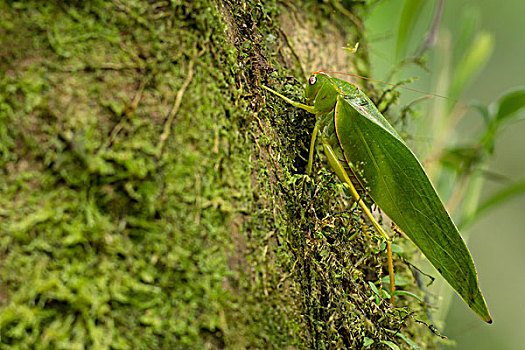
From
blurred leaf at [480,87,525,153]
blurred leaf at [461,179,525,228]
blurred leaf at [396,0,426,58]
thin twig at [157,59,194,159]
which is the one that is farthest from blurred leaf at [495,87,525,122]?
thin twig at [157,59,194,159]

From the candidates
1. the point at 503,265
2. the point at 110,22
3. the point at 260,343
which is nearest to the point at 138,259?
the point at 260,343

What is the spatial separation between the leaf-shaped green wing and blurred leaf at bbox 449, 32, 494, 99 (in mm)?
1442

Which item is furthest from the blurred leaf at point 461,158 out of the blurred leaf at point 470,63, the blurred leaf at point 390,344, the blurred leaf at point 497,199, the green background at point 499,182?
the blurred leaf at point 390,344

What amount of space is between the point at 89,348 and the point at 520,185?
194 cm

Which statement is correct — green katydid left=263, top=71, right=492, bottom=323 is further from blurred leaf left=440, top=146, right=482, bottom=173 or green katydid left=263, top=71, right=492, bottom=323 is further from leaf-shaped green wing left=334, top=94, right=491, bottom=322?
blurred leaf left=440, top=146, right=482, bottom=173

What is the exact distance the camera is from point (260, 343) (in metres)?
0.59

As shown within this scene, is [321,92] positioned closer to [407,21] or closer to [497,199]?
[407,21]

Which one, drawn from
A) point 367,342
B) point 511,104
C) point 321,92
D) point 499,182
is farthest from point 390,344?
point 499,182

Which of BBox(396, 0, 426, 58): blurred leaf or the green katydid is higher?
BBox(396, 0, 426, 58): blurred leaf

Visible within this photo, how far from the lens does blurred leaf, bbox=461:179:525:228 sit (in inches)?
72.8

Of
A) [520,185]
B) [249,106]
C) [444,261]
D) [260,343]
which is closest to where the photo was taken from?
[260,343]

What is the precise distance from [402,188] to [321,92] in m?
0.27

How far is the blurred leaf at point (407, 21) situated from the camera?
5.91 ft

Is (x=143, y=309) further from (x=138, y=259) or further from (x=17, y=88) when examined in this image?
(x=17, y=88)
